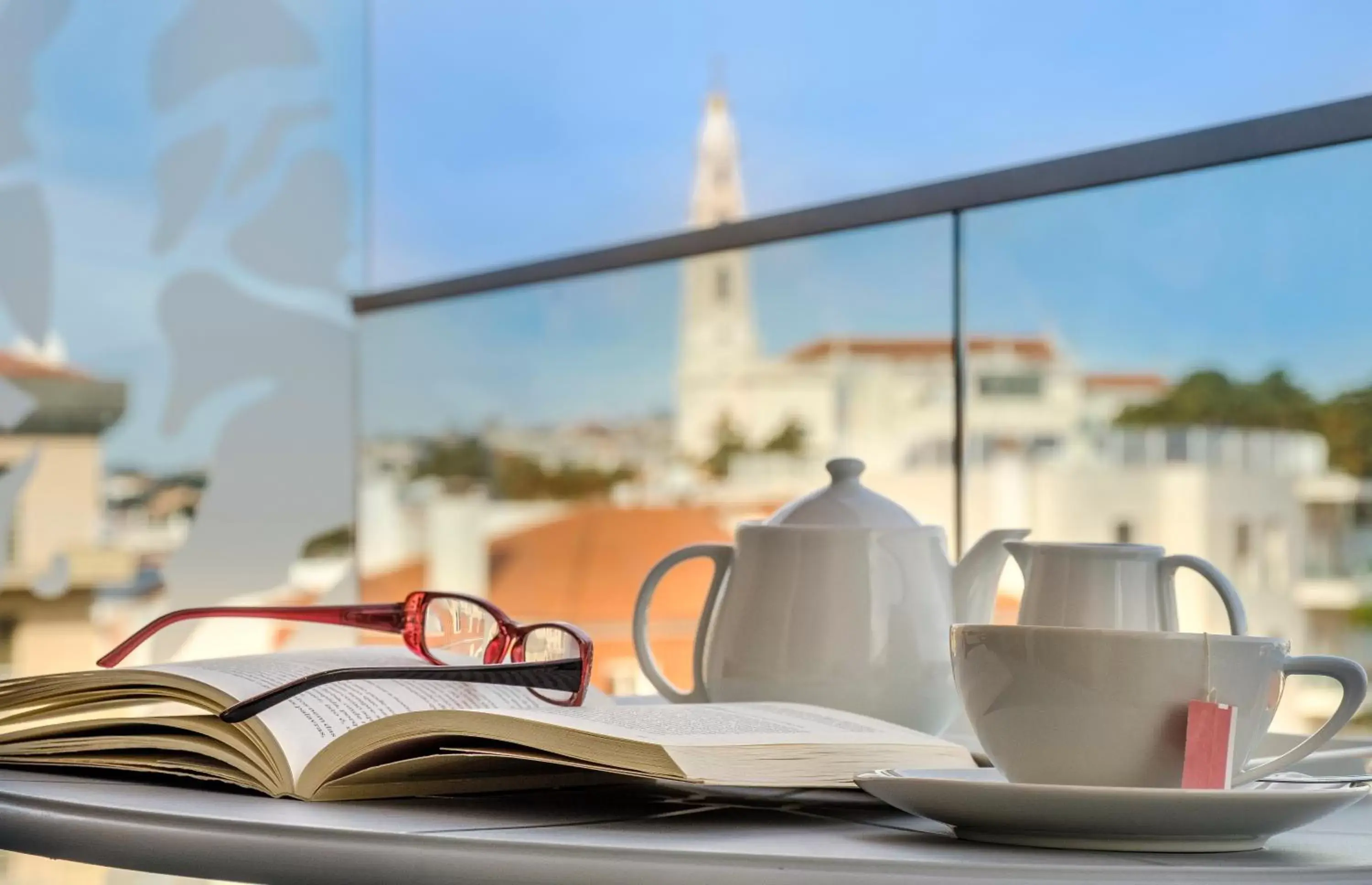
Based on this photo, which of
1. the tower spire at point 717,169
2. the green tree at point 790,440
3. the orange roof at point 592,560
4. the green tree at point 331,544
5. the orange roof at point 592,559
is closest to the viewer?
the green tree at point 331,544

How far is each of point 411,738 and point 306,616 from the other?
217mm

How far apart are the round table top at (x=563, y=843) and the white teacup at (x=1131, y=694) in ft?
0.13

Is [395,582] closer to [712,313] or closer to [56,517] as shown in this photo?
[56,517]

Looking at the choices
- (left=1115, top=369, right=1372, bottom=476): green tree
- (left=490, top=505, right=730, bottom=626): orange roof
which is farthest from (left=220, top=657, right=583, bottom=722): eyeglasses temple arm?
(left=1115, top=369, right=1372, bottom=476): green tree

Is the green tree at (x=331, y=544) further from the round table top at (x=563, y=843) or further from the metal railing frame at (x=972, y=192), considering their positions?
the round table top at (x=563, y=843)

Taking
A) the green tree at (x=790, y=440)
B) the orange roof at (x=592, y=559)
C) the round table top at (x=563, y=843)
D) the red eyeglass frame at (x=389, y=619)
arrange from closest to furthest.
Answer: the round table top at (x=563, y=843)
the red eyeglass frame at (x=389, y=619)
the orange roof at (x=592, y=559)
the green tree at (x=790, y=440)

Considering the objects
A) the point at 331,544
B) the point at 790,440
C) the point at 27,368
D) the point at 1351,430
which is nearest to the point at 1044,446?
the point at 790,440

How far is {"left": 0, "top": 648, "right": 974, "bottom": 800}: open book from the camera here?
468 millimetres

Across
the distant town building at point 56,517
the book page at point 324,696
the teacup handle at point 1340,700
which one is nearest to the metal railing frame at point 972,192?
the teacup handle at point 1340,700

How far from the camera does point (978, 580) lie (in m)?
→ 0.72

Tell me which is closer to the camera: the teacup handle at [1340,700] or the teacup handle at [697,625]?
the teacup handle at [1340,700]

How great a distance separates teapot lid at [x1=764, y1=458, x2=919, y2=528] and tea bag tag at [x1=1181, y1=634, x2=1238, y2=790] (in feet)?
0.83

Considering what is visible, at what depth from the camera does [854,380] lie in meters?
15.5

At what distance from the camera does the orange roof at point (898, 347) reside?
15422mm
